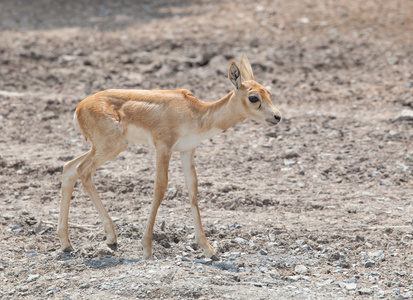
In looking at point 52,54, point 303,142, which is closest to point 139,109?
point 303,142

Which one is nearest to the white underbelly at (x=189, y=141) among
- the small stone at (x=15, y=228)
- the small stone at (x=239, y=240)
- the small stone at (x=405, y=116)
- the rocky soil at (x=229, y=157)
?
the rocky soil at (x=229, y=157)

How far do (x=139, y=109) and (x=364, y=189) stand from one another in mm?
3857

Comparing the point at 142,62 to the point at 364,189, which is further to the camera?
the point at 142,62

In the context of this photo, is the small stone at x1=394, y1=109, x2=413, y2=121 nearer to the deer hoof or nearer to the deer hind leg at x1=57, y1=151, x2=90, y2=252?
the deer hoof

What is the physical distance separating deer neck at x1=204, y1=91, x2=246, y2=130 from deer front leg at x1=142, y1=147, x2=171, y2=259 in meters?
0.61

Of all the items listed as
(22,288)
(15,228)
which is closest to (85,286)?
(22,288)

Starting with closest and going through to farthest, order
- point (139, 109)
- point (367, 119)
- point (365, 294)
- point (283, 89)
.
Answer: point (365, 294) < point (139, 109) < point (367, 119) < point (283, 89)

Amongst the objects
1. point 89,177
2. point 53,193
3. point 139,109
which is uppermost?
point 139,109

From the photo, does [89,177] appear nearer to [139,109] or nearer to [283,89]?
[139,109]

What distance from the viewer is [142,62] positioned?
14477 millimetres

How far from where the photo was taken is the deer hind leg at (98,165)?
6.77 metres

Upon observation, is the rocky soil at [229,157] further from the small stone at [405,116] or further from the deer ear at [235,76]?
the deer ear at [235,76]

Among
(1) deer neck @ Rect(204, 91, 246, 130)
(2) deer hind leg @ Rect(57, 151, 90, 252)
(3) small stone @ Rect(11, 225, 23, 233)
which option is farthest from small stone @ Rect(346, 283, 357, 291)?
(3) small stone @ Rect(11, 225, 23, 233)

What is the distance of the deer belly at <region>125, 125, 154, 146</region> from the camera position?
681cm
